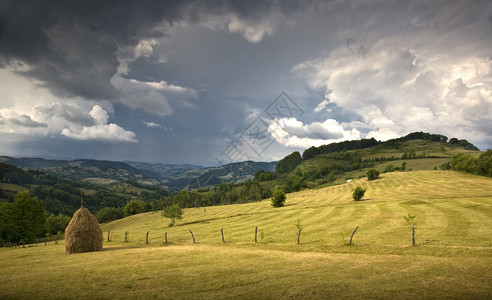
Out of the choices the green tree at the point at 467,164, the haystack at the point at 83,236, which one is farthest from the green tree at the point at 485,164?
the haystack at the point at 83,236

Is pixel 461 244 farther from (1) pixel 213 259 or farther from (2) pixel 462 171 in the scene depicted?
(2) pixel 462 171

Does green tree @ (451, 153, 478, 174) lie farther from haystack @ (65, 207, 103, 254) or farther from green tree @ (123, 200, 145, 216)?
green tree @ (123, 200, 145, 216)

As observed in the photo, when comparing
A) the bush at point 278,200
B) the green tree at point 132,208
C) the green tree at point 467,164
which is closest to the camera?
the bush at point 278,200

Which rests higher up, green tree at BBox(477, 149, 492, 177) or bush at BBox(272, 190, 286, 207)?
green tree at BBox(477, 149, 492, 177)

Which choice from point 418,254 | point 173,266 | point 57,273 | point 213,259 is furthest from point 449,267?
point 57,273

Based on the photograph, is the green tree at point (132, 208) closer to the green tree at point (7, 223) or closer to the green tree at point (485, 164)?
the green tree at point (7, 223)

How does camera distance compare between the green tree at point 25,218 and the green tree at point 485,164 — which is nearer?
the green tree at point 25,218

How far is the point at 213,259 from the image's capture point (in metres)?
18.8

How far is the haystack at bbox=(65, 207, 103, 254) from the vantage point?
27.8 meters

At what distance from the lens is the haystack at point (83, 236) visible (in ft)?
91.2

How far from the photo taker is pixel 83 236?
28.2 metres

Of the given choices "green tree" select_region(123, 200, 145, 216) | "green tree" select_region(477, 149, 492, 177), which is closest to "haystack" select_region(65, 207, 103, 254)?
"green tree" select_region(123, 200, 145, 216)

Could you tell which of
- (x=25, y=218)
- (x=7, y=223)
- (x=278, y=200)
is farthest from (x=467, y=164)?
(x=7, y=223)

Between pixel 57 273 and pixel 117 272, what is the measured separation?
4085mm
